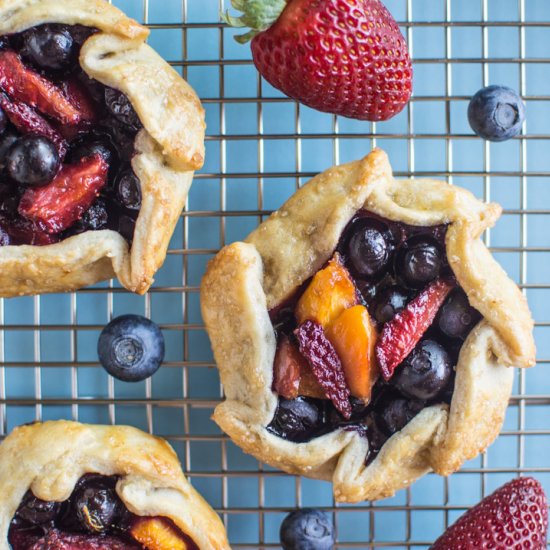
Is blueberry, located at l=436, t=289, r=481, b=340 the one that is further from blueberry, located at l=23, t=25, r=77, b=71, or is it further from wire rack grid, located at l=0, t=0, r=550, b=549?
blueberry, located at l=23, t=25, r=77, b=71

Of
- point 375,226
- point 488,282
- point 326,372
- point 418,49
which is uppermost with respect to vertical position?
point 418,49

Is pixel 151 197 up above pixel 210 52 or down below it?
below

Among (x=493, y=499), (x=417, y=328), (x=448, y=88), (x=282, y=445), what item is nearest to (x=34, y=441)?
(x=282, y=445)

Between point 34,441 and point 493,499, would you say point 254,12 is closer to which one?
point 34,441

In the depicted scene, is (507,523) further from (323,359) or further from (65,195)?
(65,195)

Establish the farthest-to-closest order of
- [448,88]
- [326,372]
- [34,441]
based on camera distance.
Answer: [448,88] < [34,441] < [326,372]

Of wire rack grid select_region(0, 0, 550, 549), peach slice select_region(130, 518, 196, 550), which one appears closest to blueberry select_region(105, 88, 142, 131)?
wire rack grid select_region(0, 0, 550, 549)

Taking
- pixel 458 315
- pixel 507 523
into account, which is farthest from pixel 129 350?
pixel 507 523
